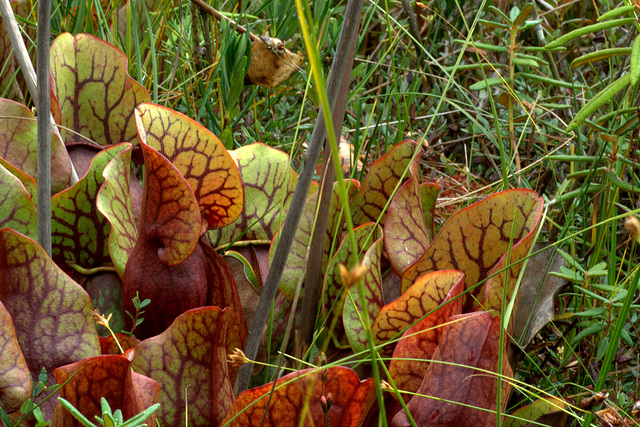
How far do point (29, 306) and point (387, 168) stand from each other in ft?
1.82

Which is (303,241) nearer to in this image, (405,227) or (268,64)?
(405,227)

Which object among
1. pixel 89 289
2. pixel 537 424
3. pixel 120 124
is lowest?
pixel 537 424

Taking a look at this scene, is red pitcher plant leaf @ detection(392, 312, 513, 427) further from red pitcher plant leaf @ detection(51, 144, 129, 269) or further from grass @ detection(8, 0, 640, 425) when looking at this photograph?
red pitcher plant leaf @ detection(51, 144, 129, 269)

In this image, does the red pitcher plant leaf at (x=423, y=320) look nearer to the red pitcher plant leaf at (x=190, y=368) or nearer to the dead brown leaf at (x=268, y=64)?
the red pitcher plant leaf at (x=190, y=368)

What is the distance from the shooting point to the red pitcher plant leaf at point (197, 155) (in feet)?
2.52

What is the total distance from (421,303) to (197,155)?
369mm

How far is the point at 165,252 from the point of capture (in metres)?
0.77

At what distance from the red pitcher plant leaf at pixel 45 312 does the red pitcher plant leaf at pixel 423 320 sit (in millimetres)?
392

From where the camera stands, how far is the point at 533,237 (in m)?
0.77

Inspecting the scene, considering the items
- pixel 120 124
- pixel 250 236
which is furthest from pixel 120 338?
pixel 120 124

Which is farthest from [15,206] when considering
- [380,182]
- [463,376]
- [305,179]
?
[463,376]

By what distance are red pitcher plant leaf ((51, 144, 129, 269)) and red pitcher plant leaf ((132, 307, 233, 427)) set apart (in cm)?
26

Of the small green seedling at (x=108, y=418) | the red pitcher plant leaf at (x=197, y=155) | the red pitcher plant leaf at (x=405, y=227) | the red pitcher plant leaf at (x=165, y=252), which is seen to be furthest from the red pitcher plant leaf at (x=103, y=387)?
the red pitcher plant leaf at (x=405, y=227)

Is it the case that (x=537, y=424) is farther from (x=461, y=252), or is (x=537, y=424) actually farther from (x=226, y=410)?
(x=226, y=410)
